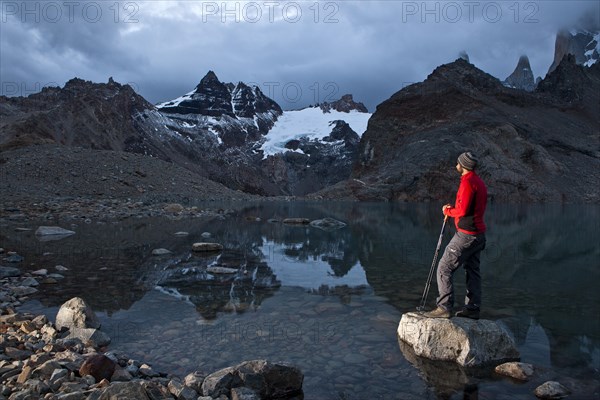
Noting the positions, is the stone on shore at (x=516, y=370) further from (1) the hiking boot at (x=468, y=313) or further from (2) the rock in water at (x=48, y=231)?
(2) the rock in water at (x=48, y=231)

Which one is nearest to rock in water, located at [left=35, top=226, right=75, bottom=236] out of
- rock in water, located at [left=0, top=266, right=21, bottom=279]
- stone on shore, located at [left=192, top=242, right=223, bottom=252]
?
stone on shore, located at [left=192, top=242, right=223, bottom=252]

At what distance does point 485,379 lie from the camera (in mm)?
6164

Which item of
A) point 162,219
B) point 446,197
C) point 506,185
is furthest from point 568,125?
point 162,219

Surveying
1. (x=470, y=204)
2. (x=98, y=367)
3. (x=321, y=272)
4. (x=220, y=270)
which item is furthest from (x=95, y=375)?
(x=321, y=272)

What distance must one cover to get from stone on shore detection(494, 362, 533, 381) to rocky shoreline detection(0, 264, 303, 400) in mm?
2904

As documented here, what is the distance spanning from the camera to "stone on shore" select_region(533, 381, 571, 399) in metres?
5.64

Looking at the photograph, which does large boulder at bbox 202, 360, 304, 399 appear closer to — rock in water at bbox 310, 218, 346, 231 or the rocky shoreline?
the rocky shoreline

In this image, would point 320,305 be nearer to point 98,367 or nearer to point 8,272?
point 98,367

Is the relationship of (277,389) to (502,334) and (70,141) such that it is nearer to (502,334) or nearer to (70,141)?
(502,334)

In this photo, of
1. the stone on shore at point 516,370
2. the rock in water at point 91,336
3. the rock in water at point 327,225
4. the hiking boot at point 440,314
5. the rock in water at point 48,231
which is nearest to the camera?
the stone on shore at point 516,370

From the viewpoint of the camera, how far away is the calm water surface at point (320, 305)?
20.7ft

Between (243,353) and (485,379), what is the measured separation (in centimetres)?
349

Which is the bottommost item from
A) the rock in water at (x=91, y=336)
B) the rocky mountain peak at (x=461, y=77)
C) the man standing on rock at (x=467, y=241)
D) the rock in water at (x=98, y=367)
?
the rock in water at (x=91, y=336)

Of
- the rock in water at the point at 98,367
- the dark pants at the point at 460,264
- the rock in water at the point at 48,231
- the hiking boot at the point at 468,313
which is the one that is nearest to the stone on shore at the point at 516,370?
the hiking boot at the point at 468,313
